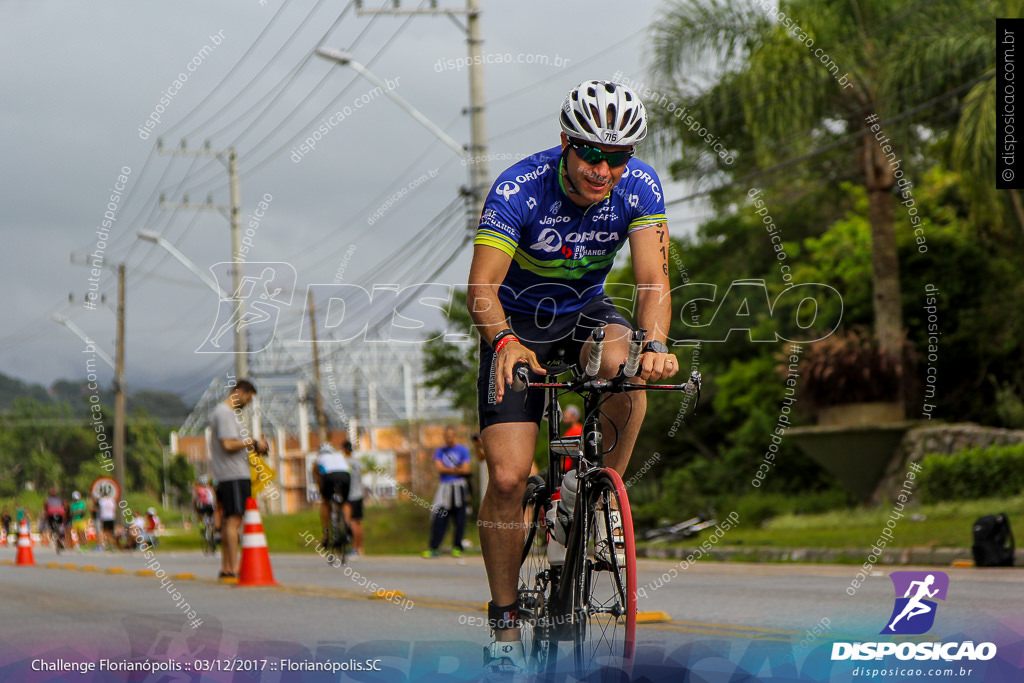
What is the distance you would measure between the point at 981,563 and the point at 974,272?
1095cm

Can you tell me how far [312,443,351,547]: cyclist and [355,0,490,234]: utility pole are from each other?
4.05m

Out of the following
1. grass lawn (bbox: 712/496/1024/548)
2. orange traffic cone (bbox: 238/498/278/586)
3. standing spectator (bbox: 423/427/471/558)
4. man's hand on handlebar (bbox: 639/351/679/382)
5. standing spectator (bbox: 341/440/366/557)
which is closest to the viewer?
man's hand on handlebar (bbox: 639/351/679/382)

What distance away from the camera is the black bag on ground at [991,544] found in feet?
34.7

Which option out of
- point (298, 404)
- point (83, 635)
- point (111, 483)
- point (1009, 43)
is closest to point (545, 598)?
point (83, 635)

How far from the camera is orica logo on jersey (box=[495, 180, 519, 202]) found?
179 inches

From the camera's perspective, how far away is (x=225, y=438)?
37.5 ft

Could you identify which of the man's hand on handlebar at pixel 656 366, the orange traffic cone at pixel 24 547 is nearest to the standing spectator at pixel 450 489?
the orange traffic cone at pixel 24 547

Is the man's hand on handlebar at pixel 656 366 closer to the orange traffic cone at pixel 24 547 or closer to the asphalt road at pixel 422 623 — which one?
the asphalt road at pixel 422 623

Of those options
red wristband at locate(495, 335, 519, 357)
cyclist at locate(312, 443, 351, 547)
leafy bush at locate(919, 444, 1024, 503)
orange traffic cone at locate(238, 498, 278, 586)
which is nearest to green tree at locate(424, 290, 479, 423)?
cyclist at locate(312, 443, 351, 547)

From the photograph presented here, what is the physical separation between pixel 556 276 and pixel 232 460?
7545 mm

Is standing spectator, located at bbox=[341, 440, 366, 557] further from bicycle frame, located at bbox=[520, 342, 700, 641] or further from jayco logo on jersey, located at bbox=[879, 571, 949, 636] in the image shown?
bicycle frame, located at bbox=[520, 342, 700, 641]

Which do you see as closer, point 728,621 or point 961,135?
point 728,621

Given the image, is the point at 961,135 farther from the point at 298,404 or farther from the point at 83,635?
the point at 298,404

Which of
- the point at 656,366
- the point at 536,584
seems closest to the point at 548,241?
the point at 656,366
